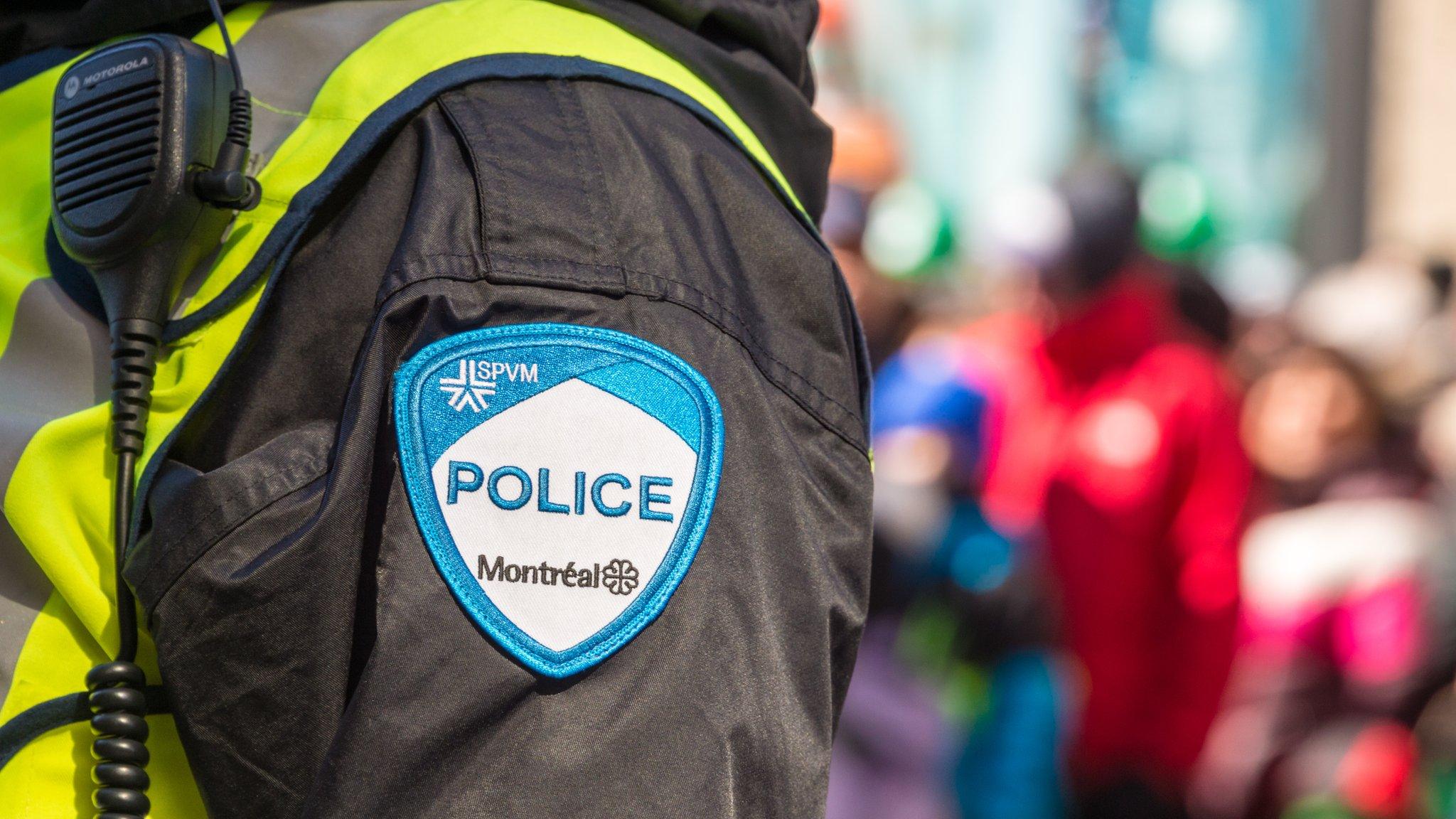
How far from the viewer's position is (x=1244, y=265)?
298 inches

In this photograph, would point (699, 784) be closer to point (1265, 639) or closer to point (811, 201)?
point (811, 201)

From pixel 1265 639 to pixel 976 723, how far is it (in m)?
0.81

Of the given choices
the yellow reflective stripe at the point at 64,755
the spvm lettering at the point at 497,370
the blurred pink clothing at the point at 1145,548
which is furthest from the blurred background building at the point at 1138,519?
the spvm lettering at the point at 497,370

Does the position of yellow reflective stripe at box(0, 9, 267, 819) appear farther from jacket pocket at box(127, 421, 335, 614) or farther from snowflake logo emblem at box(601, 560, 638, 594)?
snowflake logo emblem at box(601, 560, 638, 594)

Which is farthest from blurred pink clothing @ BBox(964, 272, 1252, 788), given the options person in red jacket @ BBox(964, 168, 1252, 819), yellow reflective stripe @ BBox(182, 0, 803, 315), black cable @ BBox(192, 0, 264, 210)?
black cable @ BBox(192, 0, 264, 210)

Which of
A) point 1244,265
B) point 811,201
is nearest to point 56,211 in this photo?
point 811,201

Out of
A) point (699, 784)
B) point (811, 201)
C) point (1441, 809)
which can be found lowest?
point (1441, 809)

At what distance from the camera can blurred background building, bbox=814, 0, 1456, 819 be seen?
3.67 meters

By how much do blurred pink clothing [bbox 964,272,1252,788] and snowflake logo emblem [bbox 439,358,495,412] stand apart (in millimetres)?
3069

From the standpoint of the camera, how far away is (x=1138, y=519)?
155 inches

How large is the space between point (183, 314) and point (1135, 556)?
3215mm

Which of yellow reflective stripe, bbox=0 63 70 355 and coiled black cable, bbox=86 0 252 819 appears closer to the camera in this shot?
coiled black cable, bbox=86 0 252 819

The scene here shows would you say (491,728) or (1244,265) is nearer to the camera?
(491,728)

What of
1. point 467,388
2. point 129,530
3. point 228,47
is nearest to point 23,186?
point 228,47
